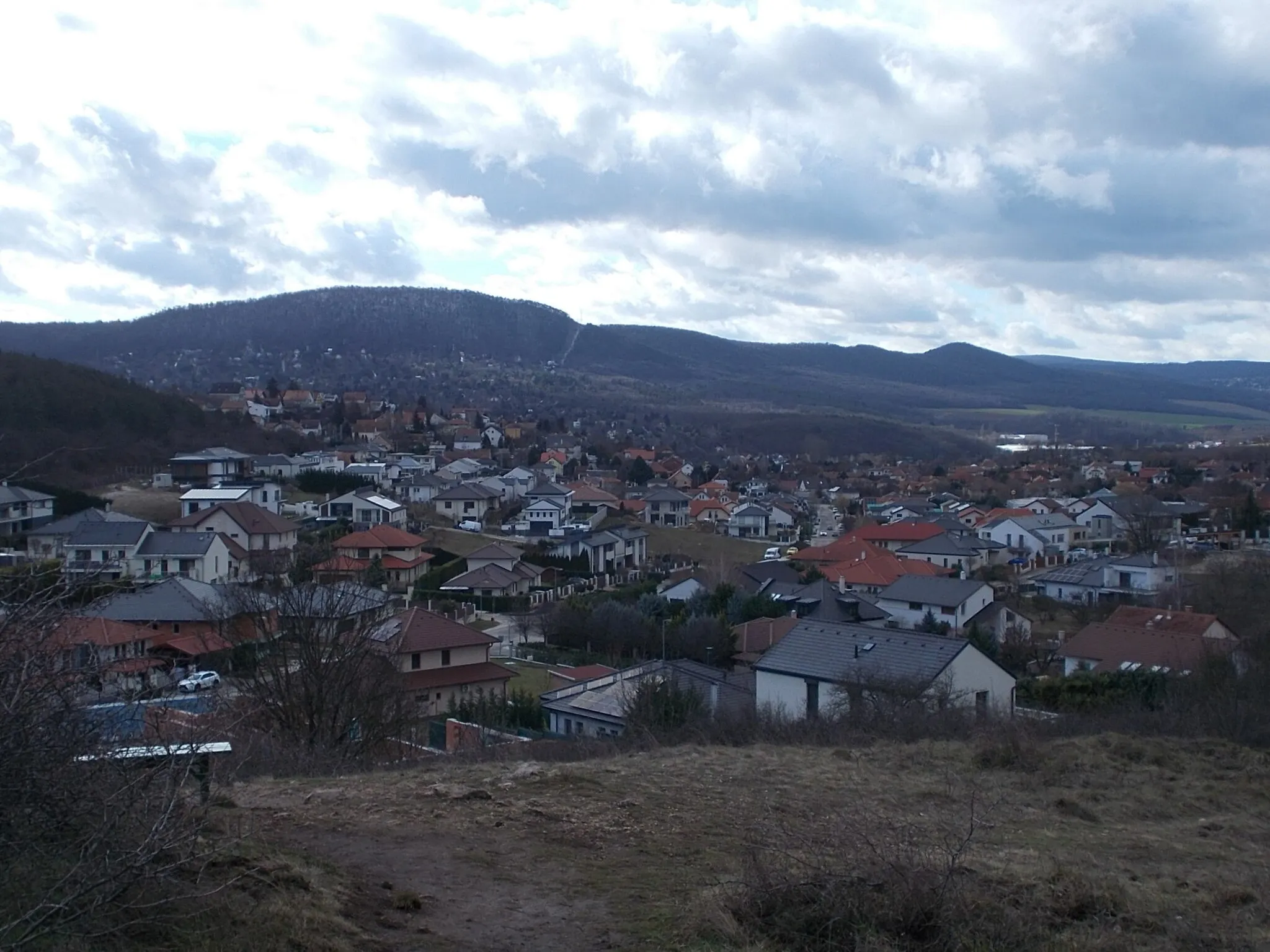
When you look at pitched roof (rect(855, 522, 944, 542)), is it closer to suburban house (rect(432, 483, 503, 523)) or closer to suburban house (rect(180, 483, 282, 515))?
suburban house (rect(432, 483, 503, 523))

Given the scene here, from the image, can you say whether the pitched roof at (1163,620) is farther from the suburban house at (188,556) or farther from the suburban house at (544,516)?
the suburban house at (544,516)

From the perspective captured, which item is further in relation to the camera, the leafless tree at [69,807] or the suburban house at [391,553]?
the suburban house at [391,553]

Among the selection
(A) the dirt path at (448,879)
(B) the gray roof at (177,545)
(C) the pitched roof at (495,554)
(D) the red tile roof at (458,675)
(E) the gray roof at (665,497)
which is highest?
(A) the dirt path at (448,879)

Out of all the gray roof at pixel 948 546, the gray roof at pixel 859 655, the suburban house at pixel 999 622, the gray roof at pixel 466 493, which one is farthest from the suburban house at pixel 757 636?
the gray roof at pixel 466 493

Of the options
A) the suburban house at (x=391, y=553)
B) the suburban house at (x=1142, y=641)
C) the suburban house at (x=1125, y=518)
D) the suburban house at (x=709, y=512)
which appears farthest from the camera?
the suburban house at (x=709, y=512)

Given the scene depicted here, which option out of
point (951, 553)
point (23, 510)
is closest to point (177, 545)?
point (23, 510)

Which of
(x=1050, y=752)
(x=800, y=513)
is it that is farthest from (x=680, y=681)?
(x=800, y=513)

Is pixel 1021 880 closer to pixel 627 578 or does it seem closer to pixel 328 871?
pixel 328 871

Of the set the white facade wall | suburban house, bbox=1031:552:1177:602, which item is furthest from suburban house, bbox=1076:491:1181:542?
the white facade wall
